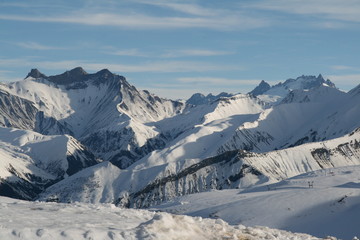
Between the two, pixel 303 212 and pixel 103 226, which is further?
pixel 303 212

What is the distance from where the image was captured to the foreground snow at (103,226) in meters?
29.4

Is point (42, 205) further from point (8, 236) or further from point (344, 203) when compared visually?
point (344, 203)

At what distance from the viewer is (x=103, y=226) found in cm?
3259

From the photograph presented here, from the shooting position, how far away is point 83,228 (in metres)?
30.9

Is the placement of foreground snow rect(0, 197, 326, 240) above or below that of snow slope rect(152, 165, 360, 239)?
above

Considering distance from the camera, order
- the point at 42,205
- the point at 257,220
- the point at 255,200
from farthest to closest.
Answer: the point at 255,200
the point at 257,220
the point at 42,205

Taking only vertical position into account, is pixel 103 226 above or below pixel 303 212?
above

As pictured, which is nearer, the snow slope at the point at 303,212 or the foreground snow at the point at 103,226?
the foreground snow at the point at 103,226

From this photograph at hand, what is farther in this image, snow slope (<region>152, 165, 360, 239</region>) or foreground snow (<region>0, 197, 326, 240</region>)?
snow slope (<region>152, 165, 360, 239</region>)

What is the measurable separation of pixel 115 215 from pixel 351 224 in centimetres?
7639

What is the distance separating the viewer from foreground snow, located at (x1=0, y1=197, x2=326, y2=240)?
29.4 metres

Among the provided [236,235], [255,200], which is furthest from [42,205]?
[255,200]

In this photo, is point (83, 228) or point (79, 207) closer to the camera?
point (83, 228)

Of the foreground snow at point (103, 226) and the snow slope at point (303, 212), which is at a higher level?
the foreground snow at point (103, 226)
